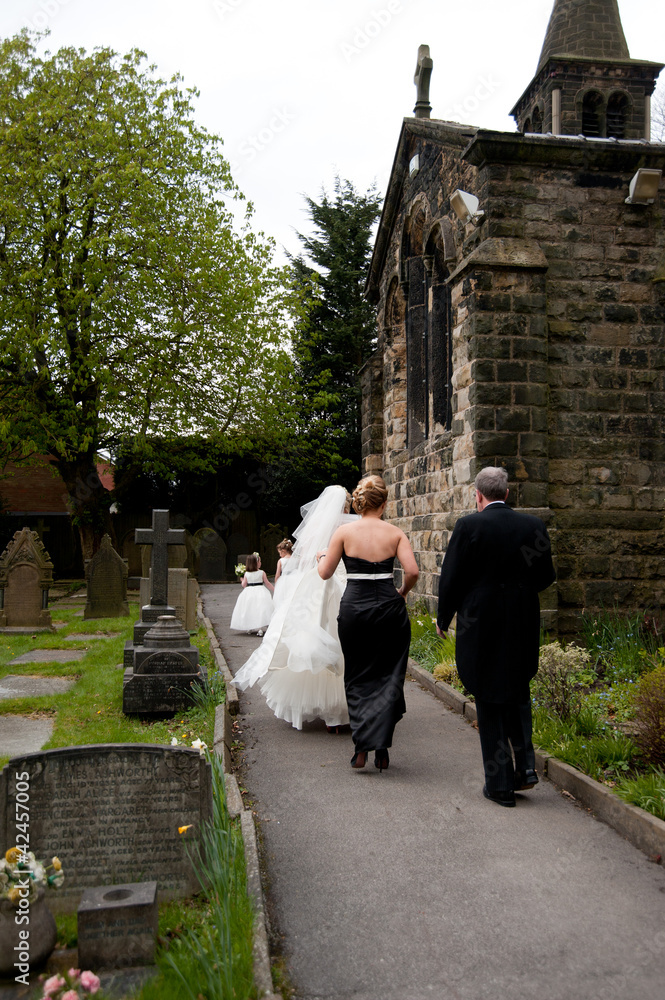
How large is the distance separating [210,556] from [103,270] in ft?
34.0

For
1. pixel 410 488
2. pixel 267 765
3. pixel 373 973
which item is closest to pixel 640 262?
pixel 410 488

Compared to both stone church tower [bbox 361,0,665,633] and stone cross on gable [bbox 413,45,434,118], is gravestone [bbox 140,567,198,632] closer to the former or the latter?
stone church tower [bbox 361,0,665,633]

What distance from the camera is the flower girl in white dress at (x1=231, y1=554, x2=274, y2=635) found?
508 inches

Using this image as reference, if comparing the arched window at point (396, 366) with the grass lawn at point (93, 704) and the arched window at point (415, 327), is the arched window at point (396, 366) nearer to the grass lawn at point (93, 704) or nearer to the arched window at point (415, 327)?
the arched window at point (415, 327)

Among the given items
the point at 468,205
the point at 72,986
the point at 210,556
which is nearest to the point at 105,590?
the point at 468,205

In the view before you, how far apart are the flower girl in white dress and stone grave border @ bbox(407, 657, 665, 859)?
25.7 feet

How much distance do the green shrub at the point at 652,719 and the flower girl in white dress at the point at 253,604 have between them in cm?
839

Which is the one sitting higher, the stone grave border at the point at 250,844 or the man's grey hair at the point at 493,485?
the man's grey hair at the point at 493,485

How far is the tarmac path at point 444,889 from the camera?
9.81 feet

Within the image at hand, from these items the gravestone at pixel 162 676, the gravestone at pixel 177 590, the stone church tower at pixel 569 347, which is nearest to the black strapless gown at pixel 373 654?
the gravestone at pixel 162 676

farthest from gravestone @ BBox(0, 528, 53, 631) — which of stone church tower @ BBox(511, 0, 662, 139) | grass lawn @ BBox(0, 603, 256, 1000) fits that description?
stone church tower @ BBox(511, 0, 662, 139)

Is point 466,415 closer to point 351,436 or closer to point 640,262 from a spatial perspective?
point 640,262

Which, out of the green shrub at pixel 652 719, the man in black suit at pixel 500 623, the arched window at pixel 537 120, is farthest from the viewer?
the arched window at pixel 537 120

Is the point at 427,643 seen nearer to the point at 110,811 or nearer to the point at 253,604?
the point at 253,604
